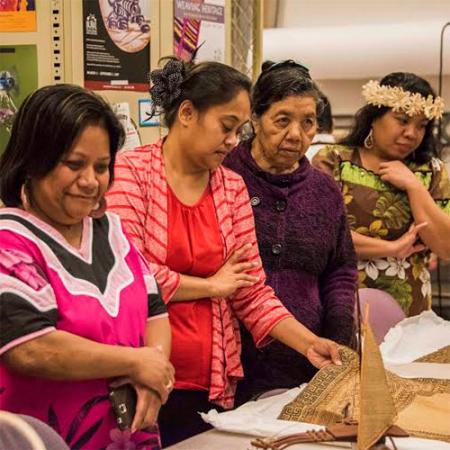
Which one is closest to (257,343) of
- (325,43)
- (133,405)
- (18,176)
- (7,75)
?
(133,405)

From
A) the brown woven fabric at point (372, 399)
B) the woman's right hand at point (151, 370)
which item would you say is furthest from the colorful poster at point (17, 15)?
the brown woven fabric at point (372, 399)

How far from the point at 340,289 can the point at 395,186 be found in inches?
30.9

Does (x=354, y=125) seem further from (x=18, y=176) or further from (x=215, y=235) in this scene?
(x=18, y=176)

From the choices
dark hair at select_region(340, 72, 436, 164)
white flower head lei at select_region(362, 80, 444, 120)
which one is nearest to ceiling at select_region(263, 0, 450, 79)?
dark hair at select_region(340, 72, 436, 164)

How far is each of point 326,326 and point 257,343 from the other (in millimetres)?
220

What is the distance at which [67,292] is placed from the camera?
1357 mm

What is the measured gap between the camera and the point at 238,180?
201 cm

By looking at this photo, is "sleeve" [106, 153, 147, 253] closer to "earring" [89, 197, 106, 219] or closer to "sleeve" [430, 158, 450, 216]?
"earring" [89, 197, 106, 219]

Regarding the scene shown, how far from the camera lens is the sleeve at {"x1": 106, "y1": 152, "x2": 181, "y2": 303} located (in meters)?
1.78

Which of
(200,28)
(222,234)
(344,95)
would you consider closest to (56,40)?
(200,28)

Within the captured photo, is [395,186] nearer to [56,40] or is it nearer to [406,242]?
[406,242]

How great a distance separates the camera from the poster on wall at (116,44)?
96.0 inches

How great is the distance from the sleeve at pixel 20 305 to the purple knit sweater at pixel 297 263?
2.86 feet

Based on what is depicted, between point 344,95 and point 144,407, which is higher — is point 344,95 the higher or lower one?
the higher one
